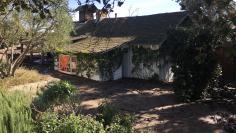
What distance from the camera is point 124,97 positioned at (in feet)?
66.6

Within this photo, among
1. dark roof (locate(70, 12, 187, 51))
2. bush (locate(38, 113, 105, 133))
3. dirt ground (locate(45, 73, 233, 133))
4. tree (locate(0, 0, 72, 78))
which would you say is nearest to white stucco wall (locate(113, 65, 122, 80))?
dirt ground (locate(45, 73, 233, 133))

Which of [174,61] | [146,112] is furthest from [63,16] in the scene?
[146,112]

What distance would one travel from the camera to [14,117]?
7922 millimetres

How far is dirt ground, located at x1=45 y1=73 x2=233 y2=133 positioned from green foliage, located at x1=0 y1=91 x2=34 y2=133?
4.75m

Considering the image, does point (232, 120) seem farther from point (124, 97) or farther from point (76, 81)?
point (76, 81)

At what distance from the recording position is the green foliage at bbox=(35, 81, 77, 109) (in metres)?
12.7

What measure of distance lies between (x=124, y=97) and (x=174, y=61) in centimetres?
332

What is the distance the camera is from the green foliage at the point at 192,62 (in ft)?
59.8

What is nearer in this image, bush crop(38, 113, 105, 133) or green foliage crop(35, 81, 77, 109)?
bush crop(38, 113, 105, 133)

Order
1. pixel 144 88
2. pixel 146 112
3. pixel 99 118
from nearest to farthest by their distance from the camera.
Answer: pixel 99 118 → pixel 146 112 → pixel 144 88

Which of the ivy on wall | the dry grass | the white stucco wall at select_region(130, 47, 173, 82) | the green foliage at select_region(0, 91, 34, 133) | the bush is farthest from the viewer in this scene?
the ivy on wall

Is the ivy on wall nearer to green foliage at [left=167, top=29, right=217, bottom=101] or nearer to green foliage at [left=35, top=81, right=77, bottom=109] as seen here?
green foliage at [left=167, top=29, right=217, bottom=101]

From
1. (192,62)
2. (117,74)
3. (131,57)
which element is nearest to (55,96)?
(192,62)

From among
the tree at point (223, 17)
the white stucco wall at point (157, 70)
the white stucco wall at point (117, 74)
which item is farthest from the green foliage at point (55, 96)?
the white stucco wall at point (117, 74)
